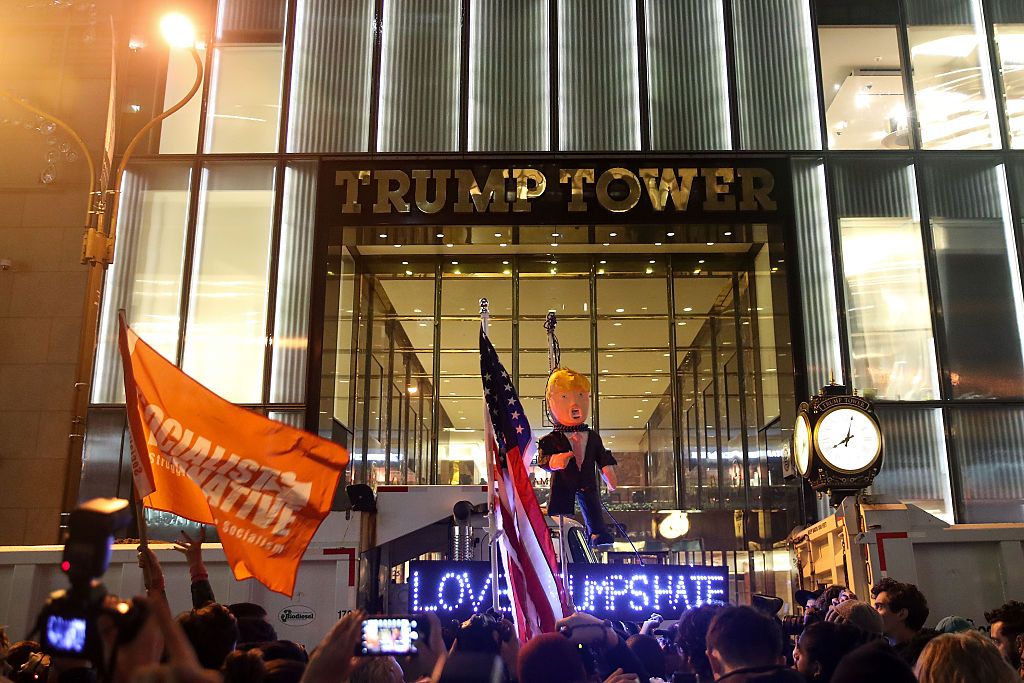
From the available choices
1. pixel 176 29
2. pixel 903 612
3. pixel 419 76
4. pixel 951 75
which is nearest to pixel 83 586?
pixel 903 612

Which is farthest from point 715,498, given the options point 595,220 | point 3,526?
point 3,526

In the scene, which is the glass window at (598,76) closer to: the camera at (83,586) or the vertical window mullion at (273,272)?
the vertical window mullion at (273,272)

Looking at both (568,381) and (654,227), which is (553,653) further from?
(654,227)

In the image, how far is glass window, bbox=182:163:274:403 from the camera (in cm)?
1658

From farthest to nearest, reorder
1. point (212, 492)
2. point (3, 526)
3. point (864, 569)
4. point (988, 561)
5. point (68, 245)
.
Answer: point (68, 245)
point (3, 526)
point (988, 561)
point (864, 569)
point (212, 492)

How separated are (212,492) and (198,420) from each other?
0.66 metres

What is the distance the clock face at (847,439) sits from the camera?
1002 centimetres

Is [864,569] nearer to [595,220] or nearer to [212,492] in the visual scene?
[212,492]

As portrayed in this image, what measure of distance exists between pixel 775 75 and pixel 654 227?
355 cm

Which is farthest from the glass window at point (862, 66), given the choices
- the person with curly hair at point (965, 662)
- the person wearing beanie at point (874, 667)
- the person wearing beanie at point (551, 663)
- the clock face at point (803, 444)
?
the person wearing beanie at point (551, 663)

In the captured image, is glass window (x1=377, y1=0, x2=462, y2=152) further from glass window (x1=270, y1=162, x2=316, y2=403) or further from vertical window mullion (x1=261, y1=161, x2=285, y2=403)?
vertical window mullion (x1=261, y1=161, x2=285, y2=403)

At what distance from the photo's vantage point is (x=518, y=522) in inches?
319

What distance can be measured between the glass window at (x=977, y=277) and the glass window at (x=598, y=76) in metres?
5.44

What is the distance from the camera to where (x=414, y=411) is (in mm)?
18984
